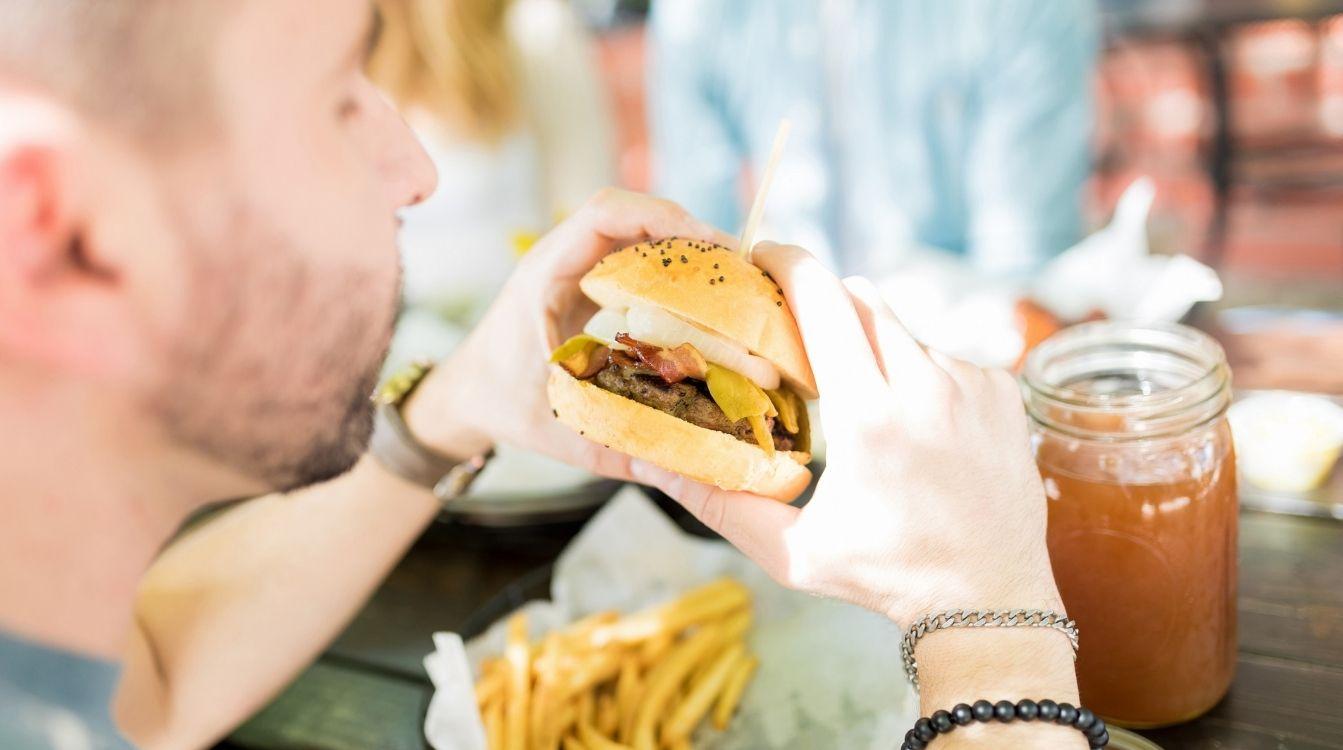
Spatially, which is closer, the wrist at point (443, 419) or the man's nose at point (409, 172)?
the man's nose at point (409, 172)

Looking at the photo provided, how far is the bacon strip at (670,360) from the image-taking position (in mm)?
1353

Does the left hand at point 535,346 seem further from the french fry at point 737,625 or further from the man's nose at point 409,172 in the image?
the french fry at point 737,625

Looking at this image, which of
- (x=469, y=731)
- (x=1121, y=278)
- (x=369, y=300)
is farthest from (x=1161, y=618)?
(x=1121, y=278)

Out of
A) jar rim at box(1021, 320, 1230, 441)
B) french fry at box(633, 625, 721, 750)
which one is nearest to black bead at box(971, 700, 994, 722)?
jar rim at box(1021, 320, 1230, 441)

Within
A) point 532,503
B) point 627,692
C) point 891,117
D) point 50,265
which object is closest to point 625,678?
point 627,692

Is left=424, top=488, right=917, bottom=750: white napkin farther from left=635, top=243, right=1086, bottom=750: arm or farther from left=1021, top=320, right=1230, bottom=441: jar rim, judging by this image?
left=1021, top=320, right=1230, bottom=441: jar rim

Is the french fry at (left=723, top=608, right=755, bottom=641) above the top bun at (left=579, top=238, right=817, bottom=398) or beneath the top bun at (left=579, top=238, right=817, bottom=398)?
beneath

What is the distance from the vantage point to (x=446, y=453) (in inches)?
66.6

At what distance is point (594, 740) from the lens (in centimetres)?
137

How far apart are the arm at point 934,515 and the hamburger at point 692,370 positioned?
0.58ft

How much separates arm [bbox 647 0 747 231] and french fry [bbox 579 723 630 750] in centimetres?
254

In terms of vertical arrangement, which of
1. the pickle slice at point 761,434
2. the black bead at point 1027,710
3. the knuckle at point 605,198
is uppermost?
the knuckle at point 605,198

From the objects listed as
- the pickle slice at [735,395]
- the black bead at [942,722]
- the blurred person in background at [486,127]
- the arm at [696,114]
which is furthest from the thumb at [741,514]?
the arm at [696,114]

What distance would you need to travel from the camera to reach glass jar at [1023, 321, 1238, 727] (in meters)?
1.21
